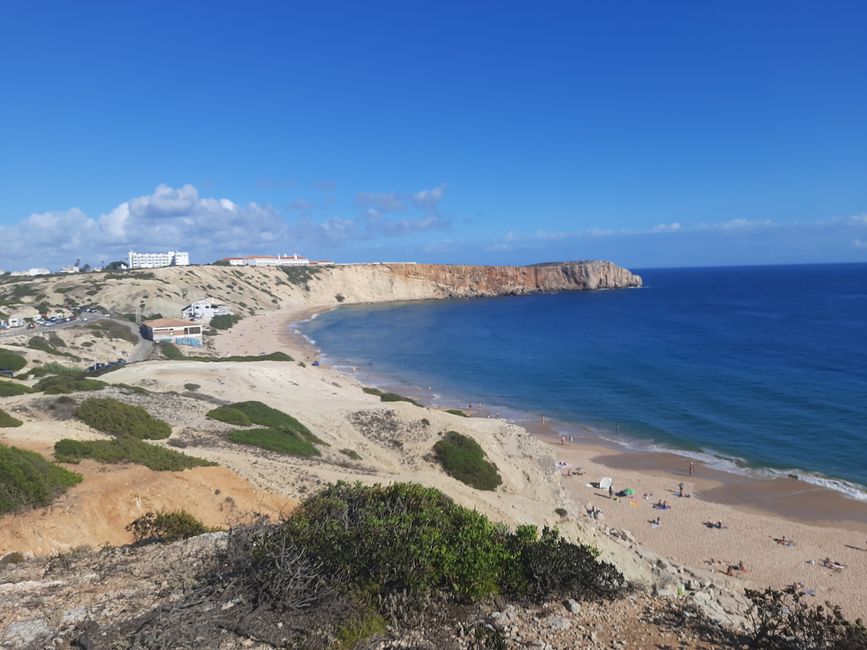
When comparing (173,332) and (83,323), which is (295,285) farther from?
(83,323)

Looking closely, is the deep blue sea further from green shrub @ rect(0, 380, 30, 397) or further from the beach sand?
green shrub @ rect(0, 380, 30, 397)

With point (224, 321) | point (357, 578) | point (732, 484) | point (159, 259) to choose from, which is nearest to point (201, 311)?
point (224, 321)

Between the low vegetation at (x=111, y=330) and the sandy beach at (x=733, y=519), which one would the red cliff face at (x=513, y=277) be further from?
the sandy beach at (x=733, y=519)

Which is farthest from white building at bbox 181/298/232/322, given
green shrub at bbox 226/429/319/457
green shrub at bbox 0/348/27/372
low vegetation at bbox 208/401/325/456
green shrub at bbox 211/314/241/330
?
green shrub at bbox 226/429/319/457

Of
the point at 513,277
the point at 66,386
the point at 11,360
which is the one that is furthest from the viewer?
the point at 513,277

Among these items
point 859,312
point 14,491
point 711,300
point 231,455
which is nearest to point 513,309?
point 711,300
